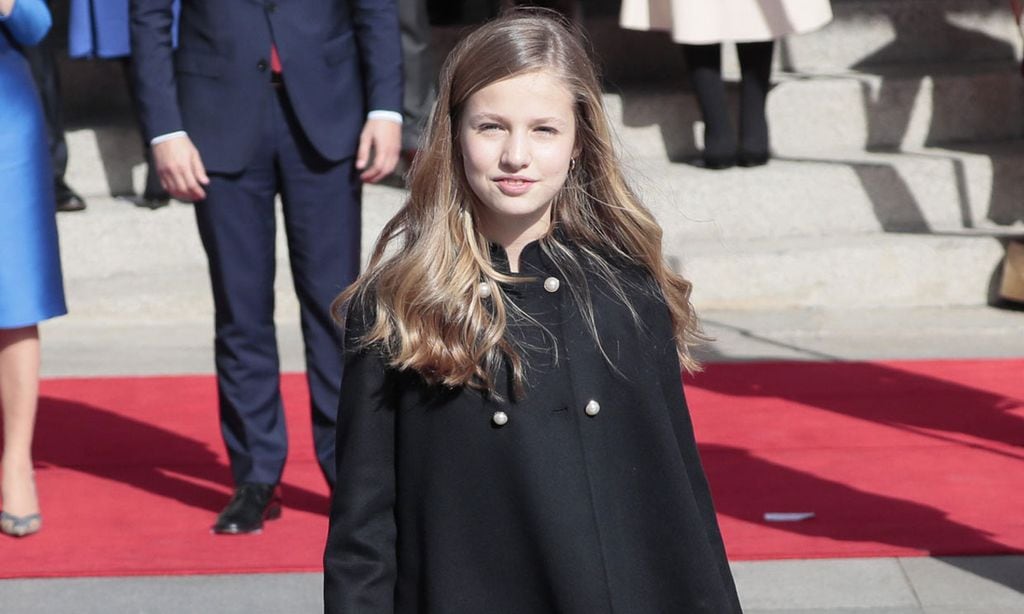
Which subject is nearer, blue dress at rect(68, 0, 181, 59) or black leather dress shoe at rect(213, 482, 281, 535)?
black leather dress shoe at rect(213, 482, 281, 535)

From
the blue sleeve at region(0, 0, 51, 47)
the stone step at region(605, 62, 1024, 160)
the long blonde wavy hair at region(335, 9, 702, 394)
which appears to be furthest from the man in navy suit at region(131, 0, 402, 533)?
the stone step at region(605, 62, 1024, 160)

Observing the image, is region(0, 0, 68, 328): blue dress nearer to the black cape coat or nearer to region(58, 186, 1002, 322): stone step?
the black cape coat

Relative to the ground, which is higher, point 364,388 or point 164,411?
point 364,388

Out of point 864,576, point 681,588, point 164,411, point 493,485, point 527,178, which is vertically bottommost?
point 164,411

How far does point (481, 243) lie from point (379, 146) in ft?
6.84

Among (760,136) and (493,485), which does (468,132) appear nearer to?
(493,485)

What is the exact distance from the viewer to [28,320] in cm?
449

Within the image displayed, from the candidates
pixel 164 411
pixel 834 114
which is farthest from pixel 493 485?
pixel 834 114

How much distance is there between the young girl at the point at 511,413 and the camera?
2189 millimetres

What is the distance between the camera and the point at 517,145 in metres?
2.21

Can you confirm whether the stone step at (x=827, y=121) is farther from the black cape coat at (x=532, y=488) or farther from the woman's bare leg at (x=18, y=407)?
the black cape coat at (x=532, y=488)

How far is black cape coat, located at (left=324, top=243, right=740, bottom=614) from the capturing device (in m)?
2.19

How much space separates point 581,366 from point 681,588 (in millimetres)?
321

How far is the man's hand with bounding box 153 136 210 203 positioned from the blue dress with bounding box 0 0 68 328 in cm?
43
